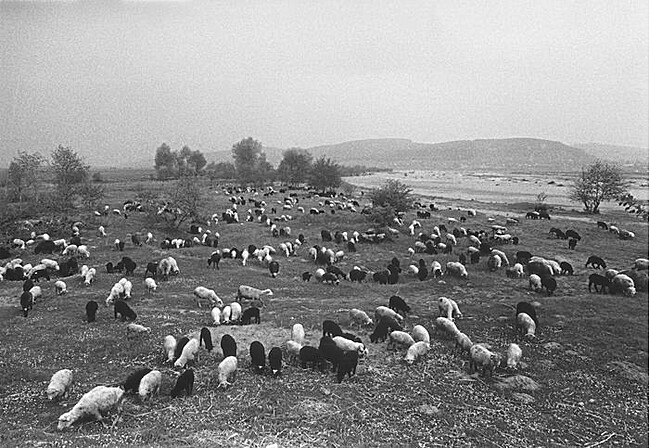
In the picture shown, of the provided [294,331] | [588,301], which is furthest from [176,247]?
[588,301]

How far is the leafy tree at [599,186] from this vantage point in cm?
3797

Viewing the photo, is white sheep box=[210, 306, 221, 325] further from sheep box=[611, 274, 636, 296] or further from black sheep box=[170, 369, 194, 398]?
sheep box=[611, 274, 636, 296]

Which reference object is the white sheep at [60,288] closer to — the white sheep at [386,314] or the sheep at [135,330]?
the sheep at [135,330]

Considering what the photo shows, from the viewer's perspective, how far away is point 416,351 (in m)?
9.86

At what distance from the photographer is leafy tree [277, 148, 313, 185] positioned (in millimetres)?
68875

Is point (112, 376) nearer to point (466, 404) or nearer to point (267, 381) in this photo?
point (267, 381)

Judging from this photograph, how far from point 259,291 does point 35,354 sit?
7001mm

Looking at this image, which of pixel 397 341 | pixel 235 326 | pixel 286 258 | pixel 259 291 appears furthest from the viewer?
pixel 286 258

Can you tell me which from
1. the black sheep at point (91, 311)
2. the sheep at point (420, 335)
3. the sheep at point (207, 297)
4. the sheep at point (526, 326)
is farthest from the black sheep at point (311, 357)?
the black sheep at point (91, 311)

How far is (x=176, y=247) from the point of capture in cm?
2408

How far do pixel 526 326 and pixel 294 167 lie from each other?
201 feet

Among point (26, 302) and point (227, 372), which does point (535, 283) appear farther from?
point (26, 302)

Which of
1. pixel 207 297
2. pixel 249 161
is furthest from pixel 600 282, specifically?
pixel 249 161

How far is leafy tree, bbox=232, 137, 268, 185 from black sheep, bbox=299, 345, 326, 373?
60585 millimetres
